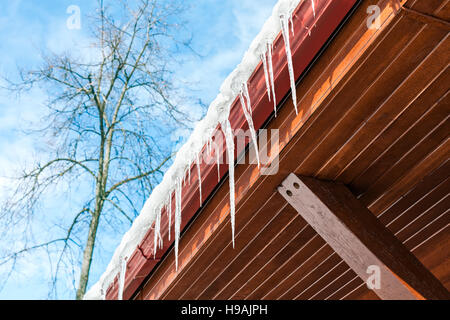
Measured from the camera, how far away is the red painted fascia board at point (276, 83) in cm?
208

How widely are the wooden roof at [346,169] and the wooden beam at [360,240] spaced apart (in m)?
0.11

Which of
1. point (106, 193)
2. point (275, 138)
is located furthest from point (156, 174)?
point (275, 138)

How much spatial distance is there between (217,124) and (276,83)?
1.20 ft

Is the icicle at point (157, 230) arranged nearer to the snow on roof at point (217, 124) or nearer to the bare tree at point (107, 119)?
the snow on roof at point (217, 124)

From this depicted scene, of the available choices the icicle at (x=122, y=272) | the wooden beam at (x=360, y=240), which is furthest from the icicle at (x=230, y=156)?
the icicle at (x=122, y=272)

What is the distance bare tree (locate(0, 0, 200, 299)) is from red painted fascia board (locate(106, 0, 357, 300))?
6.03m

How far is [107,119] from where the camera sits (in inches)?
378

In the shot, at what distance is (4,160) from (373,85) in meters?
8.23

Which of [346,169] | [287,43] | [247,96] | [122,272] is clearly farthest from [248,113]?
[122,272]

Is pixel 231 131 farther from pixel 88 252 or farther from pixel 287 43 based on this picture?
pixel 88 252

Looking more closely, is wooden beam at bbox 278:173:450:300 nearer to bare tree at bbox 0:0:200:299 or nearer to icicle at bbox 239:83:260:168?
icicle at bbox 239:83:260:168

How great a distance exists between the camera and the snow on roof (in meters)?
→ 2.25

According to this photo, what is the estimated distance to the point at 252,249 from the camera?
122 inches

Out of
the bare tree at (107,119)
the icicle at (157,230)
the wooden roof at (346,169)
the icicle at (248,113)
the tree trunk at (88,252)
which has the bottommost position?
the wooden roof at (346,169)
